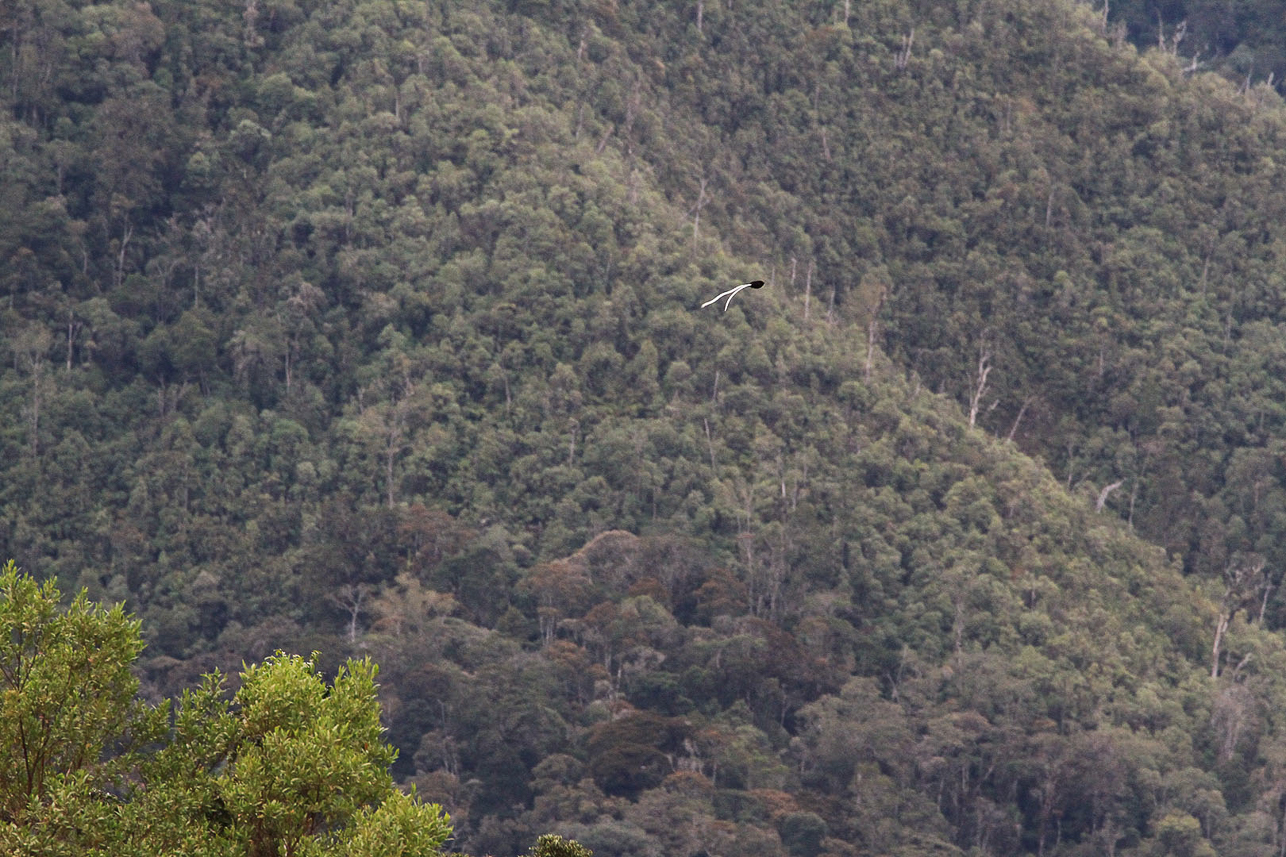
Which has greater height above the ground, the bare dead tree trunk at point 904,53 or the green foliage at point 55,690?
the green foliage at point 55,690

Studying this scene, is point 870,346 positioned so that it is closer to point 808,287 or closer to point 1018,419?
point 808,287

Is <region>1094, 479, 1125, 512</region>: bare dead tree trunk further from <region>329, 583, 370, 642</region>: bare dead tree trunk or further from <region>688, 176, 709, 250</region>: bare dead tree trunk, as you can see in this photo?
<region>329, 583, 370, 642</region>: bare dead tree trunk

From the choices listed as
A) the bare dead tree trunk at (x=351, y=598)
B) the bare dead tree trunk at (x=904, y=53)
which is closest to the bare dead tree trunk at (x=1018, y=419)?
the bare dead tree trunk at (x=904, y=53)

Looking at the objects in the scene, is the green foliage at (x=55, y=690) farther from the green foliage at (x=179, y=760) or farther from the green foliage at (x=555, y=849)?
the green foliage at (x=555, y=849)

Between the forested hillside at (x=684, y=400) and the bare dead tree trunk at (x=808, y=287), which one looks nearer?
the forested hillside at (x=684, y=400)

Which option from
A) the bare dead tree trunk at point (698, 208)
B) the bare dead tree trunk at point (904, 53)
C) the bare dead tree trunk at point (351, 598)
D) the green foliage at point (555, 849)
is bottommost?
the bare dead tree trunk at point (351, 598)

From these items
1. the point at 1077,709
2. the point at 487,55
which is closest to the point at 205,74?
the point at 487,55

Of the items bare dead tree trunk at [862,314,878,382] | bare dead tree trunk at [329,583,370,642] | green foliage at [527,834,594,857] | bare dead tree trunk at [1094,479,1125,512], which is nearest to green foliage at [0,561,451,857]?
green foliage at [527,834,594,857]

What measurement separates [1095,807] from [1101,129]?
3667cm

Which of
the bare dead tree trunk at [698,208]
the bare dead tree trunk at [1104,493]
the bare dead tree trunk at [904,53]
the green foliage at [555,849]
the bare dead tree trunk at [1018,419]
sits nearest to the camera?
the green foliage at [555,849]

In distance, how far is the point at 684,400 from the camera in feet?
255

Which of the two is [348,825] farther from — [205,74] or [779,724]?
[205,74]

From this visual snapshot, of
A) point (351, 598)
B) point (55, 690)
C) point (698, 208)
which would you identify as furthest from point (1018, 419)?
point (55, 690)

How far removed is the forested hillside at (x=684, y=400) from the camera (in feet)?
230
